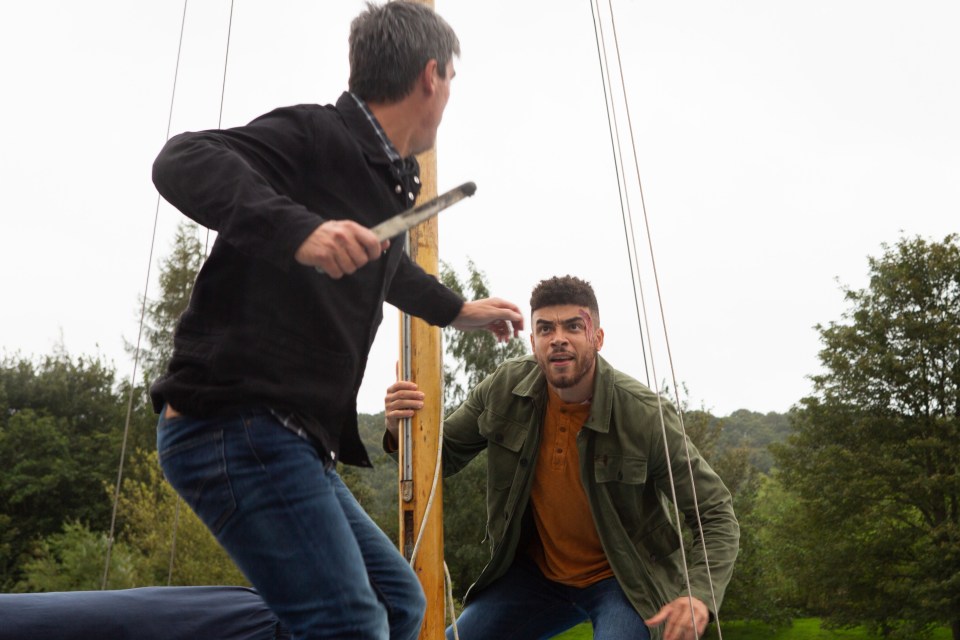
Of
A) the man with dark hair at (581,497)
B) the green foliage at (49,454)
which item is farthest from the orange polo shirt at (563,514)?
the green foliage at (49,454)

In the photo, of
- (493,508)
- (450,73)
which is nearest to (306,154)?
(450,73)

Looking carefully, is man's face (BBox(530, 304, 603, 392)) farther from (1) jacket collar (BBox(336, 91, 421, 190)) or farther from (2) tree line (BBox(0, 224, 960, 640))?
(2) tree line (BBox(0, 224, 960, 640))

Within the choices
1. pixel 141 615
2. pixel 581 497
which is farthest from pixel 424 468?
pixel 141 615

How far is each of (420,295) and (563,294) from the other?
1.92 m

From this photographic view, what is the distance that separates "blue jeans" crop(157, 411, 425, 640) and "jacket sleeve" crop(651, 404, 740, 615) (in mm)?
2505

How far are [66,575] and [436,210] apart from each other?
26323mm

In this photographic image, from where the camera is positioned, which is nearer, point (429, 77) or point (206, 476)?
point (206, 476)

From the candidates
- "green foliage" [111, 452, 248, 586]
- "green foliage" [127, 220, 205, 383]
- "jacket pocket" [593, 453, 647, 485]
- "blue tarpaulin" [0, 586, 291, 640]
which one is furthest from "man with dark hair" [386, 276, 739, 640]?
"green foliage" [127, 220, 205, 383]

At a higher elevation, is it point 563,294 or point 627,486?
point 563,294

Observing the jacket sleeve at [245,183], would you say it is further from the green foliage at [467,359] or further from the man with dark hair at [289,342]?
the green foliage at [467,359]

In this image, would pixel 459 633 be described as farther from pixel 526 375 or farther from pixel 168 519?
pixel 168 519

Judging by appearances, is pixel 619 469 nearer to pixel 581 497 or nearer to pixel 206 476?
pixel 581 497

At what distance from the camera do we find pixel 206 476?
5.67 feet

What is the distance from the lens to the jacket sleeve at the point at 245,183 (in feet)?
5.17
